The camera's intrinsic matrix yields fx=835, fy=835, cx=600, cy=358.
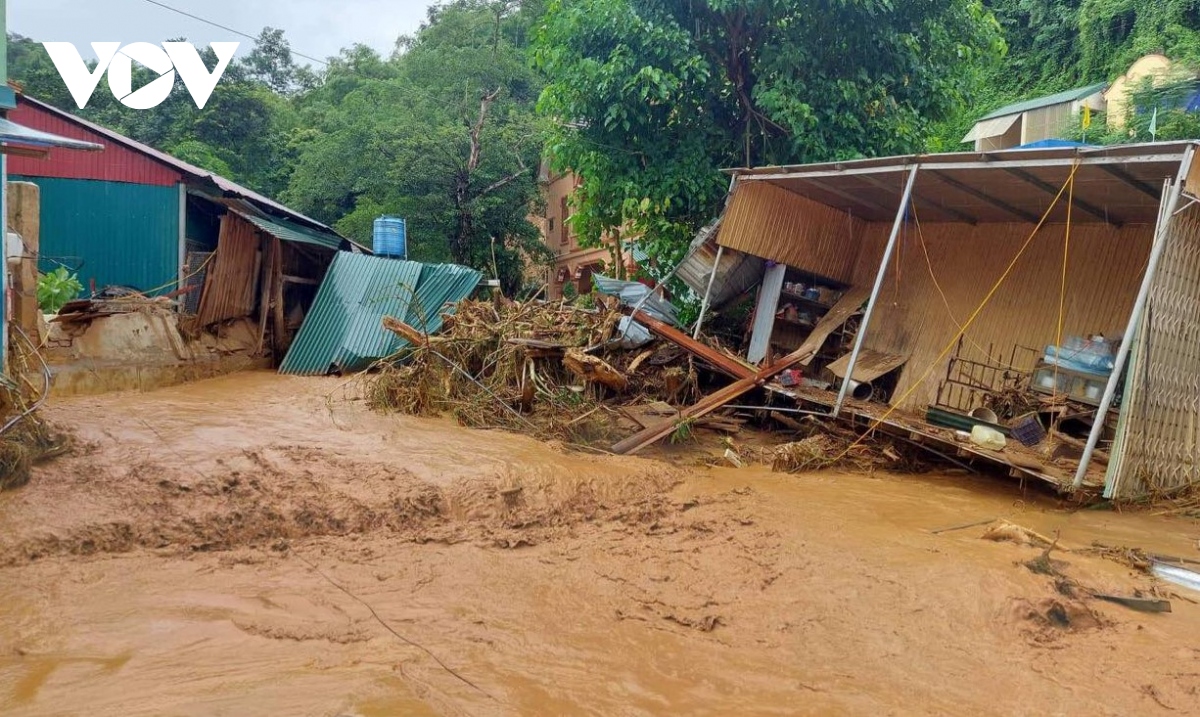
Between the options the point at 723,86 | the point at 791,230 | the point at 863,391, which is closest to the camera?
the point at 863,391

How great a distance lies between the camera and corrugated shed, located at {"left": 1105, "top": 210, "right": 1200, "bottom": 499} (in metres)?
6.88

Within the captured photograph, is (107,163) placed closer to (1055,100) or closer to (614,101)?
(614,101)


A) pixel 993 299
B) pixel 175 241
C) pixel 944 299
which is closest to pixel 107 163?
pixel 175 241

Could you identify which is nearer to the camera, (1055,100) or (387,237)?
(387,237)

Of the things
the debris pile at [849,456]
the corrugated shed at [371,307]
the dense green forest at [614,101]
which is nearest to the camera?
the debris pile at [849,456]

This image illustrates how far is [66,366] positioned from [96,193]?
545 centimetres

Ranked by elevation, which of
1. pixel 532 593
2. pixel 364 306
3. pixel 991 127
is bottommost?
pixel 532 593

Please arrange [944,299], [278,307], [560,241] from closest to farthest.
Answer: [944,299] < [278,307] < [560,241]

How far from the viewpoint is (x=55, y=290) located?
11133 mm

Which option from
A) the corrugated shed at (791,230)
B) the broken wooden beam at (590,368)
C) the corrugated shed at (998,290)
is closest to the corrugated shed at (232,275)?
the broken wooden beam at (590,368)

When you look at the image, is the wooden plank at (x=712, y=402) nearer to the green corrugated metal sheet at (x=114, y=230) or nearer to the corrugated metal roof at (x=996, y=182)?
the corrugated metal roof at (x=996, y=182)

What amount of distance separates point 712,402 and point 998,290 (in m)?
3.82

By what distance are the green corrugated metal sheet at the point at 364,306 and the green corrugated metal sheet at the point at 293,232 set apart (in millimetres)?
883

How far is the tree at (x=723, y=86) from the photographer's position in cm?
1175
